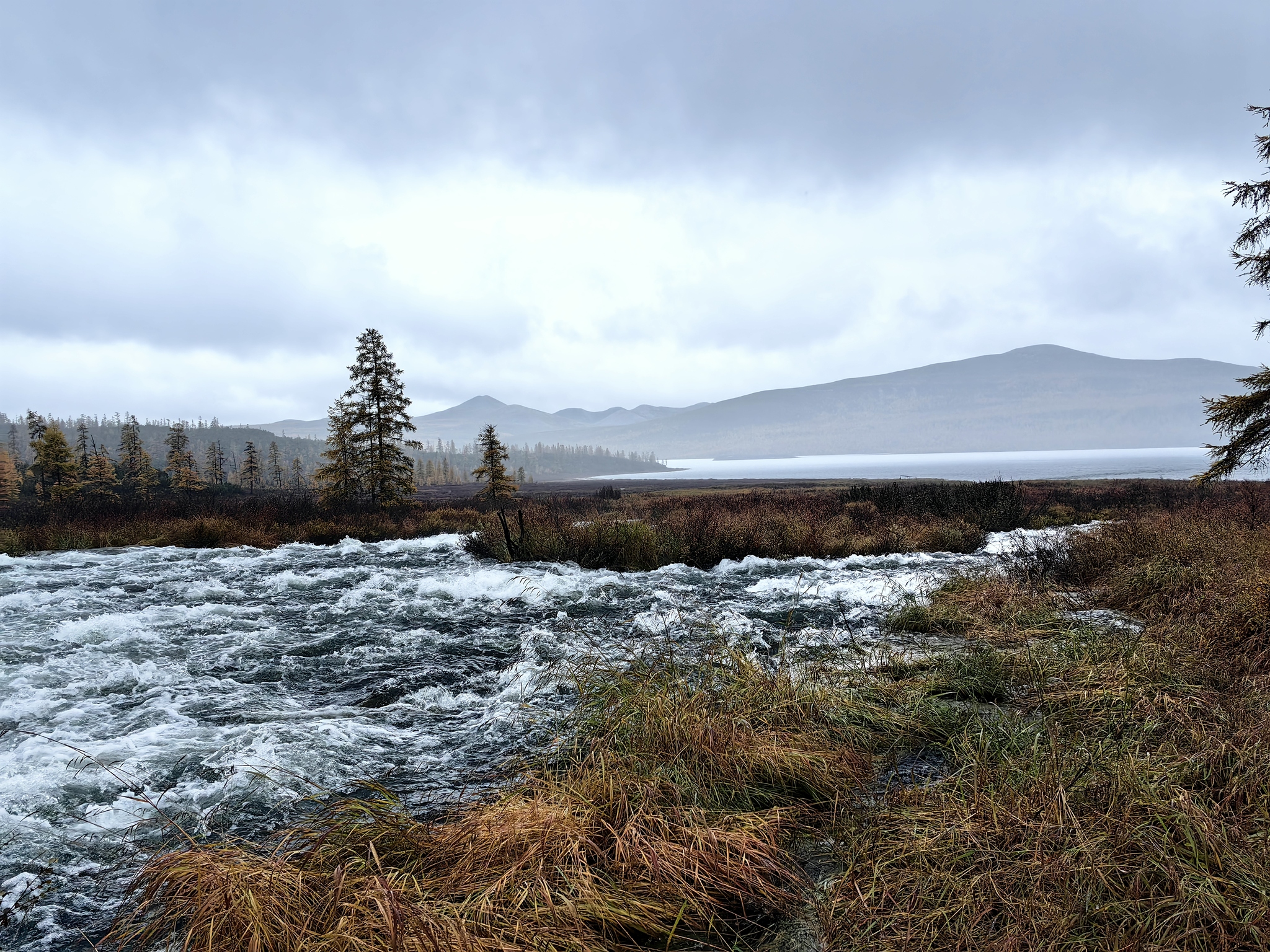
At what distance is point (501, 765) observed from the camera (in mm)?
4516

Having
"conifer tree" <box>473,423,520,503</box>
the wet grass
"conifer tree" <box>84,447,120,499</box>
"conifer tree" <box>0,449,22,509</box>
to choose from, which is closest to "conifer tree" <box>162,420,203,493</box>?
"conifer tree" <box>84,447,120,499</box>

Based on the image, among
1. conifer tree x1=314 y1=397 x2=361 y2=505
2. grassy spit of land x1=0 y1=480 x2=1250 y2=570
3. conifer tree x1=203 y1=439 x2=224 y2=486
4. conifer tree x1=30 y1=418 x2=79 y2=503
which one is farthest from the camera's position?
conifer tree x1=203 y1=439 x2=224 y2=486

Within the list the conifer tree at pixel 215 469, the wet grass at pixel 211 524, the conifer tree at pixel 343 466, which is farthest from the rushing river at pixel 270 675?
the conifer tree at pixel 215 469

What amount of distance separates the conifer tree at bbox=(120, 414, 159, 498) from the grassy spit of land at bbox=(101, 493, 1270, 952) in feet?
181

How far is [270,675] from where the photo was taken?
7.37 meters

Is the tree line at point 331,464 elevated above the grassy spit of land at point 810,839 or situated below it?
above

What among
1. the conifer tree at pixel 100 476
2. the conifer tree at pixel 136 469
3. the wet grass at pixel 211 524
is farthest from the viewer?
the conifer tree at pixel 136 469

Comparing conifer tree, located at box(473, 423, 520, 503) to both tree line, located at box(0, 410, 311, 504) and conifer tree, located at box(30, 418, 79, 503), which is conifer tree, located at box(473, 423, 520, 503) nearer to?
tree line, located at box(0, 410, 311, 504)

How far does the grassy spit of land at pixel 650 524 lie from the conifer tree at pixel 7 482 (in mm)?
28100

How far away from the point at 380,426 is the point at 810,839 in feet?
106

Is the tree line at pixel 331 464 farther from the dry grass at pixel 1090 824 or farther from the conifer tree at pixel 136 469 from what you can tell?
the dry grass at pixel 1090 824

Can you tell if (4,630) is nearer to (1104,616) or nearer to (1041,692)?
(1041,692)

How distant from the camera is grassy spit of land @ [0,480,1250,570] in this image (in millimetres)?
16250

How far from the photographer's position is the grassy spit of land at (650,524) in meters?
16.2
